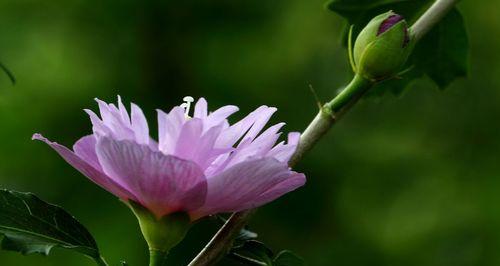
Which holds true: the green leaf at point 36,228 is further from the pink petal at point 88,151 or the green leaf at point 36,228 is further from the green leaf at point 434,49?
the green leaf at point 434,49

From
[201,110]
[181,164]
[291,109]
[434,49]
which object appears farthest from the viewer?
[291,109]

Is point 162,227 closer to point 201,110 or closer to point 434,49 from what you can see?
point 201,110

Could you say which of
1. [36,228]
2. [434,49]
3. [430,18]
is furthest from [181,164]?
[434,49]

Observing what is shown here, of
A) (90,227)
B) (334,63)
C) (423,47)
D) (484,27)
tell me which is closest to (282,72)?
(334,63)

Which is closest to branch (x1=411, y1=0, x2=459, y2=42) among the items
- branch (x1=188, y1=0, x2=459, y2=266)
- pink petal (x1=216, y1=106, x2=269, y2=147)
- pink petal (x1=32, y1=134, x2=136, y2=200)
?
branch (x1=188, y1=0, x2=459, y2=266)

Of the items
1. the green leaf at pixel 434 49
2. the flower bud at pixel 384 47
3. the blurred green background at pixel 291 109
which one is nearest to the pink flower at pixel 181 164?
the flower bud at pixel 384 47
